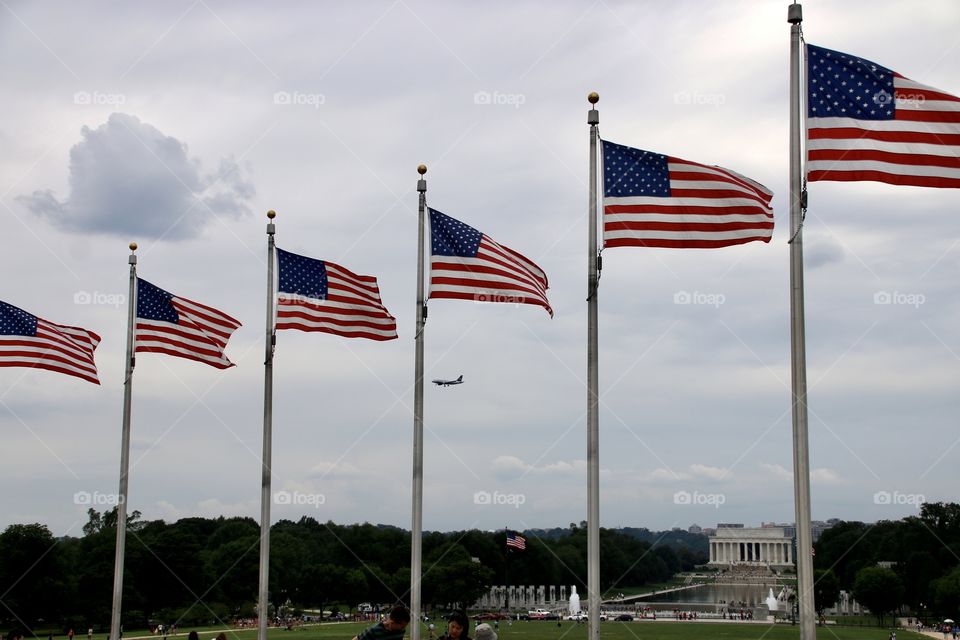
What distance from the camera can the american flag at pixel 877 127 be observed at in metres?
22.0

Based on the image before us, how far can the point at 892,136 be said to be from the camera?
72.5 feet

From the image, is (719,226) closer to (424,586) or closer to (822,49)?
(822,49)

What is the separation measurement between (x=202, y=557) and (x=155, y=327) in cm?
8426

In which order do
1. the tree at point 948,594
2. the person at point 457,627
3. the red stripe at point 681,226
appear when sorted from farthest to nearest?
the tree at point 948,594 → the red stripe at point 681,226 → the person at point 457,627

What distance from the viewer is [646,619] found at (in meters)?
122

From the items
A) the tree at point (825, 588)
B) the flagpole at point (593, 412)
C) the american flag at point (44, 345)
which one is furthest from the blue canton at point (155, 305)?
the tree at point (825, 588)

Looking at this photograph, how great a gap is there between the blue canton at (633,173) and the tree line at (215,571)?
265 ft

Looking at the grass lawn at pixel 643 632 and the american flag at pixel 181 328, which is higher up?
the american flag at pixel 181 328

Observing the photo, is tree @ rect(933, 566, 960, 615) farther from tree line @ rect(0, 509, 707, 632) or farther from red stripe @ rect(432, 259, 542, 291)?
red stripe @ rect(432, 259, 542, 291)

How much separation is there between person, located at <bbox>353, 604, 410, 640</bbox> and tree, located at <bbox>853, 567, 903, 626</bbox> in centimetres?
11766

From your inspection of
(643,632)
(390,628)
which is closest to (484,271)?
(390,628)

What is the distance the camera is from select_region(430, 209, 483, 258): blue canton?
3000 centimetres

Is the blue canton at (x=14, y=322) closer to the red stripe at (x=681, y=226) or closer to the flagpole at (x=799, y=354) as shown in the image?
the red stripe at (x=681, y=226)

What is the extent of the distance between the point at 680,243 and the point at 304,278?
12.9 meters
